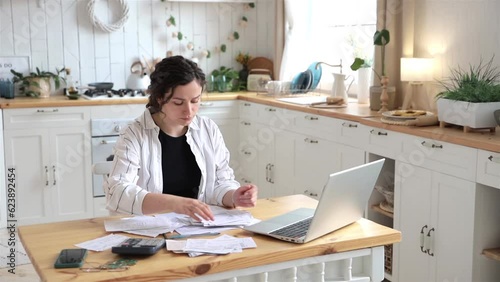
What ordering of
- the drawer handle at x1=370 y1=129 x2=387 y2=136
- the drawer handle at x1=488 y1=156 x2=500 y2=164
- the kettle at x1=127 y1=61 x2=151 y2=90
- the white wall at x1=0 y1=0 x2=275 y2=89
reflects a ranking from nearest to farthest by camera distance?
the drawer handle at x1=488 y1=156 x2=500 y2=164 → the drawer handle at x1=370 y1=129 x2=387 y2=136 → the white wall at x1=0 y1=0 x2=275 y2=89 → the kettle at x1=127 y1=61 x2=151 y2=90

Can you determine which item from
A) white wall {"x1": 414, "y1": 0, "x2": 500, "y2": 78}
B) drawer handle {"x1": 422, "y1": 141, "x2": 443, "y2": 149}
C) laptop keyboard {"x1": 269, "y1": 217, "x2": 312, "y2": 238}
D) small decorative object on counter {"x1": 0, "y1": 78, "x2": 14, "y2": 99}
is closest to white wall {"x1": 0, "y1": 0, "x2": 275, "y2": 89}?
small decorative object on counter {"x1": 0, "y1": 78, "x2": 14, "y2": 99}

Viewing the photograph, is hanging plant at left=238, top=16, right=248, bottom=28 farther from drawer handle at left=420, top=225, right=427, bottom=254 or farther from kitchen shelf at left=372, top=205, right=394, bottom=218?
drawer handle at left=420, top=225, right=427, bottom=254

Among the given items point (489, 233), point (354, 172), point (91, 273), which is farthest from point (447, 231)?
point (91, 273)

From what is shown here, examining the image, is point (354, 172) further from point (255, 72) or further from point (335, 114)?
point (255, 72)

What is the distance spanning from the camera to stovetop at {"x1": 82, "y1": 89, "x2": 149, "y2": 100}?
4867mm

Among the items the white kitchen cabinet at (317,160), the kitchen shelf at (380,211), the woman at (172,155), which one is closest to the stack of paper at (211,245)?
the woman at (172,155)

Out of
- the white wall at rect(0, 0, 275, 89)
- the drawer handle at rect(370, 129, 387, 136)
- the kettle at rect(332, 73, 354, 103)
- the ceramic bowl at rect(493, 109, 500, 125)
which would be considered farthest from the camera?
the white wall at rect(0, 0, 275, 89)

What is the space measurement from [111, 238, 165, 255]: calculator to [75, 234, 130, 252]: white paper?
6 cm

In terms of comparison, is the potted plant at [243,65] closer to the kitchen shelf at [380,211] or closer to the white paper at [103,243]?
the kitchen shelf at [380,211]

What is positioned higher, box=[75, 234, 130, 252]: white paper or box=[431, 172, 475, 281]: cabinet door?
box=[75, 234, 130, 252]: white paper

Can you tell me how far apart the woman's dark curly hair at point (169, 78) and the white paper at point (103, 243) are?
0.62 metres

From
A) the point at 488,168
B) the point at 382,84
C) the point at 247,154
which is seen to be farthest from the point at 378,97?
the point at 247,154

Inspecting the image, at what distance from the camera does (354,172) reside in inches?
73.5

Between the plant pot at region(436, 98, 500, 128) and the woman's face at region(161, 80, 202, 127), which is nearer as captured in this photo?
the woman's face at region(161, 80, 202, 127)
